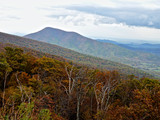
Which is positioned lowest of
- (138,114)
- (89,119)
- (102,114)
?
(89,119)

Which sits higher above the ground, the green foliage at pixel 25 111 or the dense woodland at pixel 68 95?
the green foliage at pixel 25 111

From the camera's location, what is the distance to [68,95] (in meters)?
19.7

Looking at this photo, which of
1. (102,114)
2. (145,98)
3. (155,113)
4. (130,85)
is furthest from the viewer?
(130,85)

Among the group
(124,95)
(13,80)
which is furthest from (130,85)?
(13,80)

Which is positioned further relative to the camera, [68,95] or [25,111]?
[68,95]

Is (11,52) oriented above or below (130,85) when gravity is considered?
above

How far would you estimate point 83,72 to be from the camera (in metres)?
19.4

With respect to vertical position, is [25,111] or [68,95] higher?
[25,111]

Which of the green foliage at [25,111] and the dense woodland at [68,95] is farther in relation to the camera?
the dense woodland at [68,95]

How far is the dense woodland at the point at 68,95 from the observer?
367 inches

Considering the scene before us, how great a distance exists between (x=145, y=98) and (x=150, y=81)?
2541 centimetres

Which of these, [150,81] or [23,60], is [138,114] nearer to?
[150,81]

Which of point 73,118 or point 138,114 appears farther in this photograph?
point 73,118

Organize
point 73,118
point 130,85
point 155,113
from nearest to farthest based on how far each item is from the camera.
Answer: point 155,113, point 73,118, point 130,85
